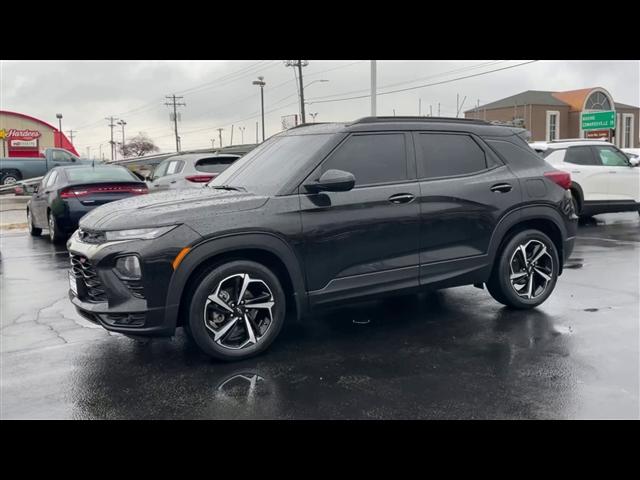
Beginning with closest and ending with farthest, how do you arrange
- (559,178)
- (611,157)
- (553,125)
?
(559,178), (611,157), (553,125)

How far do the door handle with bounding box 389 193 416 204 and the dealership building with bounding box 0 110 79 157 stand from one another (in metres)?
54.0

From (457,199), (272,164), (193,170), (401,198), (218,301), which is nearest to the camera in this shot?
(218,301)

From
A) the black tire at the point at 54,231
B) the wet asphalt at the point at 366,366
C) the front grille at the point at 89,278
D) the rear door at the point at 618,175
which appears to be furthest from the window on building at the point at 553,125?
the front grille at the point at 89,278

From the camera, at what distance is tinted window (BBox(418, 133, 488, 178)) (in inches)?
220

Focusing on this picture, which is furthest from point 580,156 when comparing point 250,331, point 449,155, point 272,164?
point 250,331

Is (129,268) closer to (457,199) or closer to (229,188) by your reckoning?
(229,188)

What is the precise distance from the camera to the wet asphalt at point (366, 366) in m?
3.80

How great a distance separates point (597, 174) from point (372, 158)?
33.6 ft

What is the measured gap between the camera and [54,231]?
1127cm

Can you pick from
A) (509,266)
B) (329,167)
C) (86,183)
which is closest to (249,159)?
(329,167)

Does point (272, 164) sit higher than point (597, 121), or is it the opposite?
point (597, 121)

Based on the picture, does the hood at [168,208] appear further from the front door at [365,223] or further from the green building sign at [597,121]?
the green building sign at [597,121]

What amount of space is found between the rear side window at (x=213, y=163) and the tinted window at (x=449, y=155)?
294 inches
